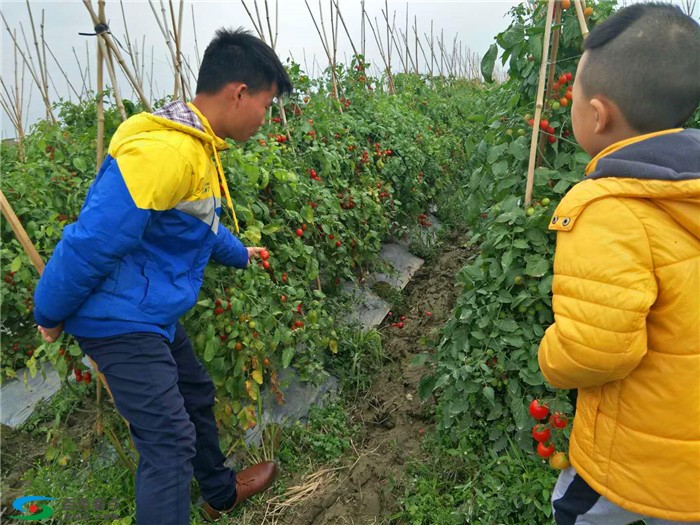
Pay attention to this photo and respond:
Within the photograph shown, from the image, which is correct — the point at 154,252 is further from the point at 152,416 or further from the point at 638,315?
the point at 638,315

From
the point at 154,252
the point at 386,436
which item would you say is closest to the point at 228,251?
the point at 154,252

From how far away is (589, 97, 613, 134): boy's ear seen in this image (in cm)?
96

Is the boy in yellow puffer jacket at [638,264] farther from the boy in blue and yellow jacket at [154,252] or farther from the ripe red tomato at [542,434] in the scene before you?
the boy in blue and yellow jacket at [154,252]

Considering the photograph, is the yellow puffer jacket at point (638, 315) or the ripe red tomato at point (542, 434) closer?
the yellow puffer jacket at point (638, 315)

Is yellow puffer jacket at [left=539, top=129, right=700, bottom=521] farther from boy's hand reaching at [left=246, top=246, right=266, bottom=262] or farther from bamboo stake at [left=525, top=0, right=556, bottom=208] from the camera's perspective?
boy's hand reaching at [left=246, top=246, right=266, bottom=262]

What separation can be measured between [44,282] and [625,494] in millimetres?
1526

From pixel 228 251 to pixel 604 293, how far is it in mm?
1351

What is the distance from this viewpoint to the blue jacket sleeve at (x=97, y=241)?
128 centimetres

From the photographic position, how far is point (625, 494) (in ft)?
3.33

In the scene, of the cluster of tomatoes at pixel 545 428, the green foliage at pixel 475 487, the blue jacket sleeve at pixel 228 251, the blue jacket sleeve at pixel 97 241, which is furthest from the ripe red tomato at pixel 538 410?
the blue jacket sleeve at pixel 97 241

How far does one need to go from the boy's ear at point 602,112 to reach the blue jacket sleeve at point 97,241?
1.09 m

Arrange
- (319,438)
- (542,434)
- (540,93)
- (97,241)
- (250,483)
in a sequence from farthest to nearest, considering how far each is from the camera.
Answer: (319,438) → (250,483) → (540,93) → (542,434) → (97,241)

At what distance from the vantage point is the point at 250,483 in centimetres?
201

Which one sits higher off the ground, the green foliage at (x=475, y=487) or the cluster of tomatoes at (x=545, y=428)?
the cluster of tomatoes at (x=545, y=428)
